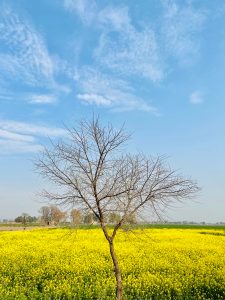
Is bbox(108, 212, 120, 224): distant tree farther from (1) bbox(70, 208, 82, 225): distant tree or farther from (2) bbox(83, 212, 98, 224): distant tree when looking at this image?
(1) bbox(70, 208, 82, 225): distant tree

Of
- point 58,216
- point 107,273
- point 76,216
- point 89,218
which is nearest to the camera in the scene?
point 76,216

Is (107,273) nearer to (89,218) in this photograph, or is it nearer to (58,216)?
(58,216)

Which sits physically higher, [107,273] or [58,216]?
[58,216]

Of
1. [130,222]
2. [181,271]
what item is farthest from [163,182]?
[181,271]

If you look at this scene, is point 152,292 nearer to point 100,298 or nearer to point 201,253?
point 100,298

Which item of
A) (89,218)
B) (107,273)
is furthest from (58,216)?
(107,273)

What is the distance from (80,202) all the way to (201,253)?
14.3 m

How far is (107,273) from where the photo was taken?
53.7 ft

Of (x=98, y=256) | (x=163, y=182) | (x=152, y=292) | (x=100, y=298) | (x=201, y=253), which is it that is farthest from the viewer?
(x=201, y=253)

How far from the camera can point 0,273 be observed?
16.8 m

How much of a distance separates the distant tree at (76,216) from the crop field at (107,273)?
88 cm

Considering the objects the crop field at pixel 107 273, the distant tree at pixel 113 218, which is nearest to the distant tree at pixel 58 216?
the crop field at pixel 107 273

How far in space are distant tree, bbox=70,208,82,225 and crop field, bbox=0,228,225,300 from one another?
2.89 feet

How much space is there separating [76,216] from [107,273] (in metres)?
7.77
